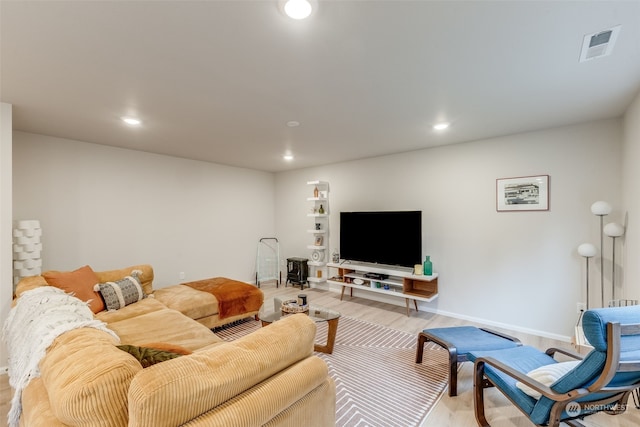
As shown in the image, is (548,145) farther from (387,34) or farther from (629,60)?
(387,34)

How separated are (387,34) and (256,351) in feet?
5.93

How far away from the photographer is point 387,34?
1.60 meters

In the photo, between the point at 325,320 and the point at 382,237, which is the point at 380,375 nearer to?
the point at 325,320

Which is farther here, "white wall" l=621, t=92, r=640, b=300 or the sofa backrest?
the sofa backrest

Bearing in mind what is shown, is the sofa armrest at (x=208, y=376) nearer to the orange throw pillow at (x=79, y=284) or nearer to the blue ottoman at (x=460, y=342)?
the blue ottoman at (x=460, y=342)

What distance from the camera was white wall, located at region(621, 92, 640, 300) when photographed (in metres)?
2.37

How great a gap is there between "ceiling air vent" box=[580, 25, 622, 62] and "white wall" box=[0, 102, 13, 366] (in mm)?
4539

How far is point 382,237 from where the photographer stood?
4551 mm

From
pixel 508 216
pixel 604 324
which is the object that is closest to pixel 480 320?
pixel 508 216

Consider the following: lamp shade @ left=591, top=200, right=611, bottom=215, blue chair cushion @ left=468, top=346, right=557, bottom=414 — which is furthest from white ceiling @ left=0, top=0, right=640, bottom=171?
blue chair cushion @ left=468, top=346, right=557, bottom=414

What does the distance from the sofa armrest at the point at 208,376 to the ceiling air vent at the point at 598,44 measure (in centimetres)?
239

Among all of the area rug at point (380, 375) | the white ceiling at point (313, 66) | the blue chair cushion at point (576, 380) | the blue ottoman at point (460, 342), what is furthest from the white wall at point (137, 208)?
the blue chair cushion at point (576, 380)

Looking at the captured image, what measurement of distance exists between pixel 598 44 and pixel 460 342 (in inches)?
90.9

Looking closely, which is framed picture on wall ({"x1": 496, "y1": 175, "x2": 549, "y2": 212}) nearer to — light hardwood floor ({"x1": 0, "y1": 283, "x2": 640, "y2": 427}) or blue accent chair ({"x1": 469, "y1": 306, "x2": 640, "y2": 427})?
light hardwood floor ({"x1": 0, "y1": 283, "x2": 640, "y2": 427})
